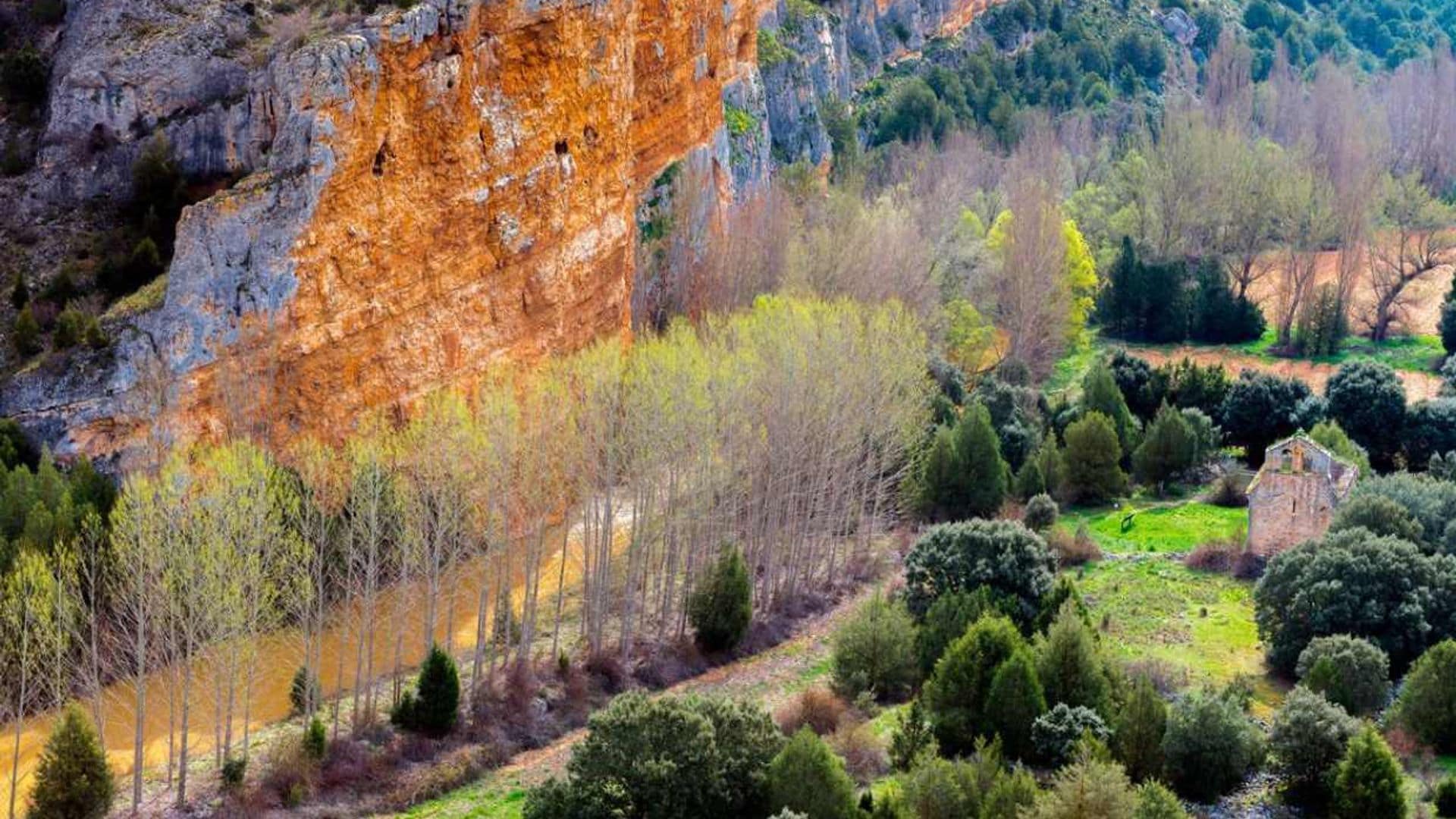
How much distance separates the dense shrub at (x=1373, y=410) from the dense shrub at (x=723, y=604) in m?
25.3

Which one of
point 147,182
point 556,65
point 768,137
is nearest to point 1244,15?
point 768,137

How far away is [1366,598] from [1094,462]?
15939mm

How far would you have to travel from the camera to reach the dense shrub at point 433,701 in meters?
40.0

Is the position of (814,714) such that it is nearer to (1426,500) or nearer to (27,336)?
(1426,500)

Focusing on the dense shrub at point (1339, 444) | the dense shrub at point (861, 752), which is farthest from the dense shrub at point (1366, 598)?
the dense shrub at point (1339, 444)

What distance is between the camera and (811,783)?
33656 millimetres

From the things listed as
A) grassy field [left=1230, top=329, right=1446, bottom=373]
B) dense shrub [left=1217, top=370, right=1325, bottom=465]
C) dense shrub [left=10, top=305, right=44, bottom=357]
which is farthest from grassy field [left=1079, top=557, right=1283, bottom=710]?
grassy field [left=1230, top=329, right=1446, bottom=373]

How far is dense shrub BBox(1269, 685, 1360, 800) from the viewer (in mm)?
35500

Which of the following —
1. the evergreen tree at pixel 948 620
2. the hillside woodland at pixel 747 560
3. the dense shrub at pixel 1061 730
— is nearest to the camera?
the hillside woodland at pixel 747 560

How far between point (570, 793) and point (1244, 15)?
109695 millimetres

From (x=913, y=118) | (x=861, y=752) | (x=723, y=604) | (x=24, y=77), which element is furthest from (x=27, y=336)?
(x=913, y=118)

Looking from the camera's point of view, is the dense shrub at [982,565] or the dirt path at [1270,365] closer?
the dense shrub at [982,565]

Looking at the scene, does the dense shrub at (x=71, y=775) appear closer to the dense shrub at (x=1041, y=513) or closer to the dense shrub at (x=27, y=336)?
the dense shrub at (x=27, y=336)

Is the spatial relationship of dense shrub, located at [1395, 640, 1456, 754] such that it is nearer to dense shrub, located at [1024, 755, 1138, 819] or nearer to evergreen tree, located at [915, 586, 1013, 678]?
evergreen tree, located at [915, 586, 1013, 678]
